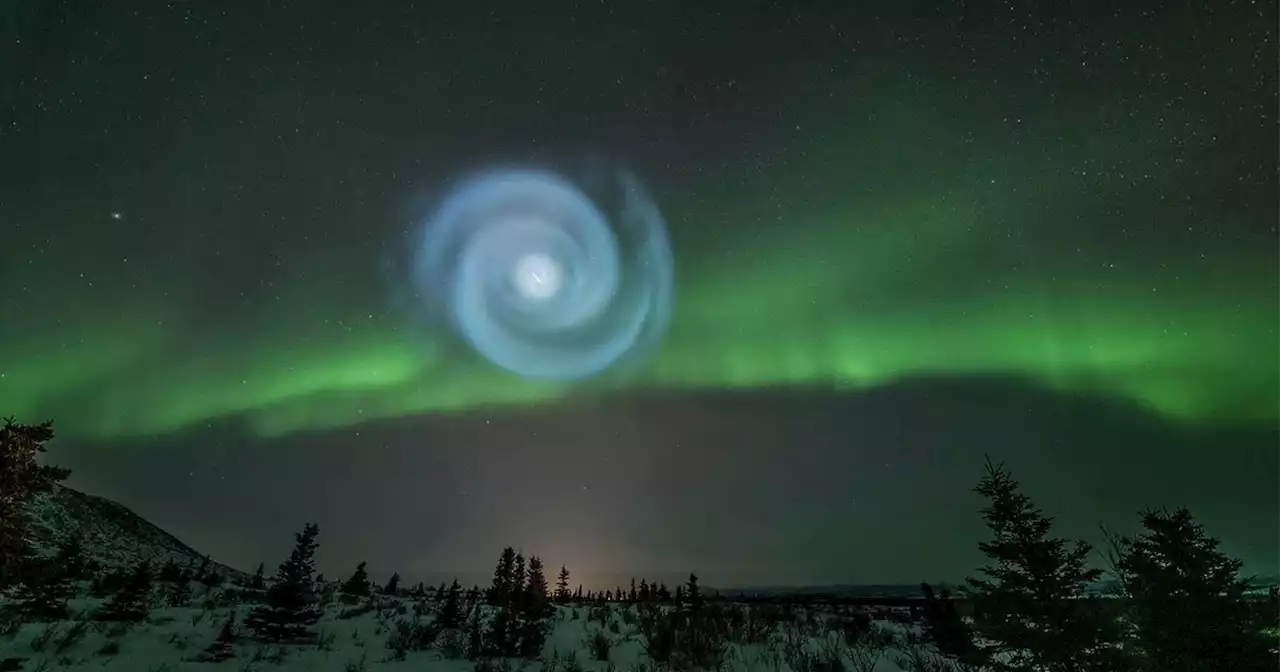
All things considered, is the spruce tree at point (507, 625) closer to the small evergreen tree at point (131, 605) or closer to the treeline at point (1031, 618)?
the treeline at point (1031, 618)

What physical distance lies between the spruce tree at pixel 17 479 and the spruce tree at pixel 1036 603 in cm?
2743

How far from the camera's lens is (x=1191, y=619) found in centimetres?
1163

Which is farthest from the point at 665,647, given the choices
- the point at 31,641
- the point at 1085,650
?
the point at 31,641

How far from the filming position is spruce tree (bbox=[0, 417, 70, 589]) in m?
18.1

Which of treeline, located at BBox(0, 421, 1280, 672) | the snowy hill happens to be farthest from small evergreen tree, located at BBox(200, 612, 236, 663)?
the snowy hill

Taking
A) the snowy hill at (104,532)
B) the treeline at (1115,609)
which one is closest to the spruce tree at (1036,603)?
the treeline at (1115,609)

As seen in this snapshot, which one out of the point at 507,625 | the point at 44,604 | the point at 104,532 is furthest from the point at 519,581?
the point at 104,532

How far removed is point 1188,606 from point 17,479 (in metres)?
33.8

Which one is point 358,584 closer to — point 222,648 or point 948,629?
point 222,648

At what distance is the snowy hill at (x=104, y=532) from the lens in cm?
5347

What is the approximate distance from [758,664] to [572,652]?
4230 millimetres

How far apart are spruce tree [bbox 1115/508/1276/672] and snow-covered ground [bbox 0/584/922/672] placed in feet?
16.5

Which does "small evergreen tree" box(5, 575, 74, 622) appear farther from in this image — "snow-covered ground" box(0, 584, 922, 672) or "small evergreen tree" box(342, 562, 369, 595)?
"small evergreen tree" box(342, 562, 369, 595)

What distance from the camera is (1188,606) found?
38.7 ft
